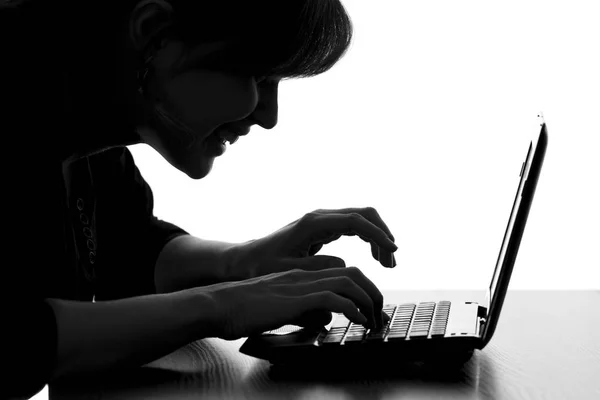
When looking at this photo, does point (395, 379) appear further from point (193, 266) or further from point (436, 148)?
point (436, 148)

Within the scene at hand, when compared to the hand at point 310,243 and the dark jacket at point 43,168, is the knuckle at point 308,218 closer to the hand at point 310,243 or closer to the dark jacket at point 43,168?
the hand at point 310,243

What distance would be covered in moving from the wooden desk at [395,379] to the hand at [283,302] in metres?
0.05

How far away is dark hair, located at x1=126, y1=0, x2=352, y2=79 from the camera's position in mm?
993

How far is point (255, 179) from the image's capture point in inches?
111

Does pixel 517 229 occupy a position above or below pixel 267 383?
above

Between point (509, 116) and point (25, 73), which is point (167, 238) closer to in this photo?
point (25, 73)

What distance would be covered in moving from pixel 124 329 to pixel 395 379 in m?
0.26

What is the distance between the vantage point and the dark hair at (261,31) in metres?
0.99

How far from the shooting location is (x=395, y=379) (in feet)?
2.64

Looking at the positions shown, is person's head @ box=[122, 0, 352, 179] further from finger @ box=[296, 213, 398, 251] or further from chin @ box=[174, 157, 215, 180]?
finger @ box=[296, 213, 398, 251]

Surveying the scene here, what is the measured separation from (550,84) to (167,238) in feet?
5.51

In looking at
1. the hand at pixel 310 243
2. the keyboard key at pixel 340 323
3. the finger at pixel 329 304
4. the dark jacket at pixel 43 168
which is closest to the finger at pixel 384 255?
the hand at pixel 310 243

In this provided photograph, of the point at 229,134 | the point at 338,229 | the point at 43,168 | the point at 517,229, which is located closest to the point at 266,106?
the point at 229,134

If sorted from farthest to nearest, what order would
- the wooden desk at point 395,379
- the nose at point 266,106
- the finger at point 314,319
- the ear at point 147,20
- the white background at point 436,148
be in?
the white background at point 436,148 < the nose at point 266,106 < the ear at point 147,20 < the finger at point 314,319 < the wooden desk at point 395,379
